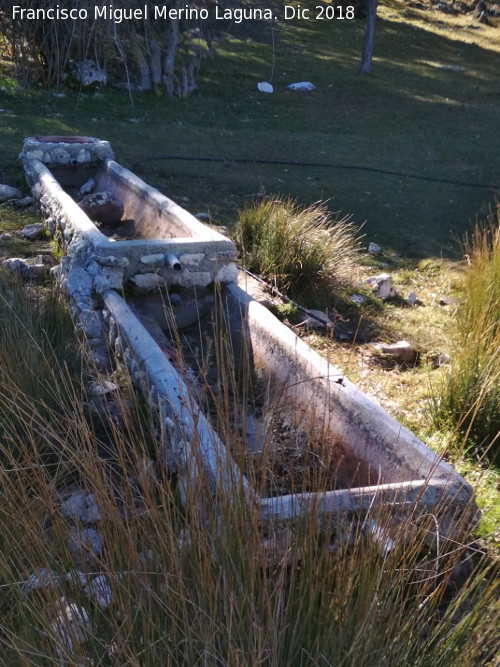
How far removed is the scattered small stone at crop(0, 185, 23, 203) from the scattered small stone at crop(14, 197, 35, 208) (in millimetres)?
Result: 131

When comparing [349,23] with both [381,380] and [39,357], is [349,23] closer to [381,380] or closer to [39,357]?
[381,380]

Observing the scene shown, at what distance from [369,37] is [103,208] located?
1004 cm

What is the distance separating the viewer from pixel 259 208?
240 inches

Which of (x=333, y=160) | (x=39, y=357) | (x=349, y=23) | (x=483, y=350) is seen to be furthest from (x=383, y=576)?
(x=349, y=23)

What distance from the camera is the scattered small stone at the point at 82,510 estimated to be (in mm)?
1835

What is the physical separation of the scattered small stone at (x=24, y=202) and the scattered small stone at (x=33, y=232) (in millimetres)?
820

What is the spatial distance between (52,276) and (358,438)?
319 cm

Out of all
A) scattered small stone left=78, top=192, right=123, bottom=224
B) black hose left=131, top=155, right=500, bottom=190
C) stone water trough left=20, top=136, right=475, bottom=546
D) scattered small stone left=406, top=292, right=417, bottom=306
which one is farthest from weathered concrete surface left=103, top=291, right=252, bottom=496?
black hose left=131, top=155, right=500, bottom=190

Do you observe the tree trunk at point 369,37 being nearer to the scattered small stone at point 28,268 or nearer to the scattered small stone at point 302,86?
the scattered small stone at point 302,86

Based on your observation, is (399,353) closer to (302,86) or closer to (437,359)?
(437,359)

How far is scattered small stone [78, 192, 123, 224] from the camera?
6.38 meters

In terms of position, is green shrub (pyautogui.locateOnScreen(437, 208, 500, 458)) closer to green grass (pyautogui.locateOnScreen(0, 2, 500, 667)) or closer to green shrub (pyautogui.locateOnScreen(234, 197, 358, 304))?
green grass (pyautogui.locateOnScreen(0, 2, 500, 667))

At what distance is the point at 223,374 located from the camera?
74.7 inches

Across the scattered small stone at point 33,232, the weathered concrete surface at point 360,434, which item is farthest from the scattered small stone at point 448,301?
the scattered small stone at point 33,232
